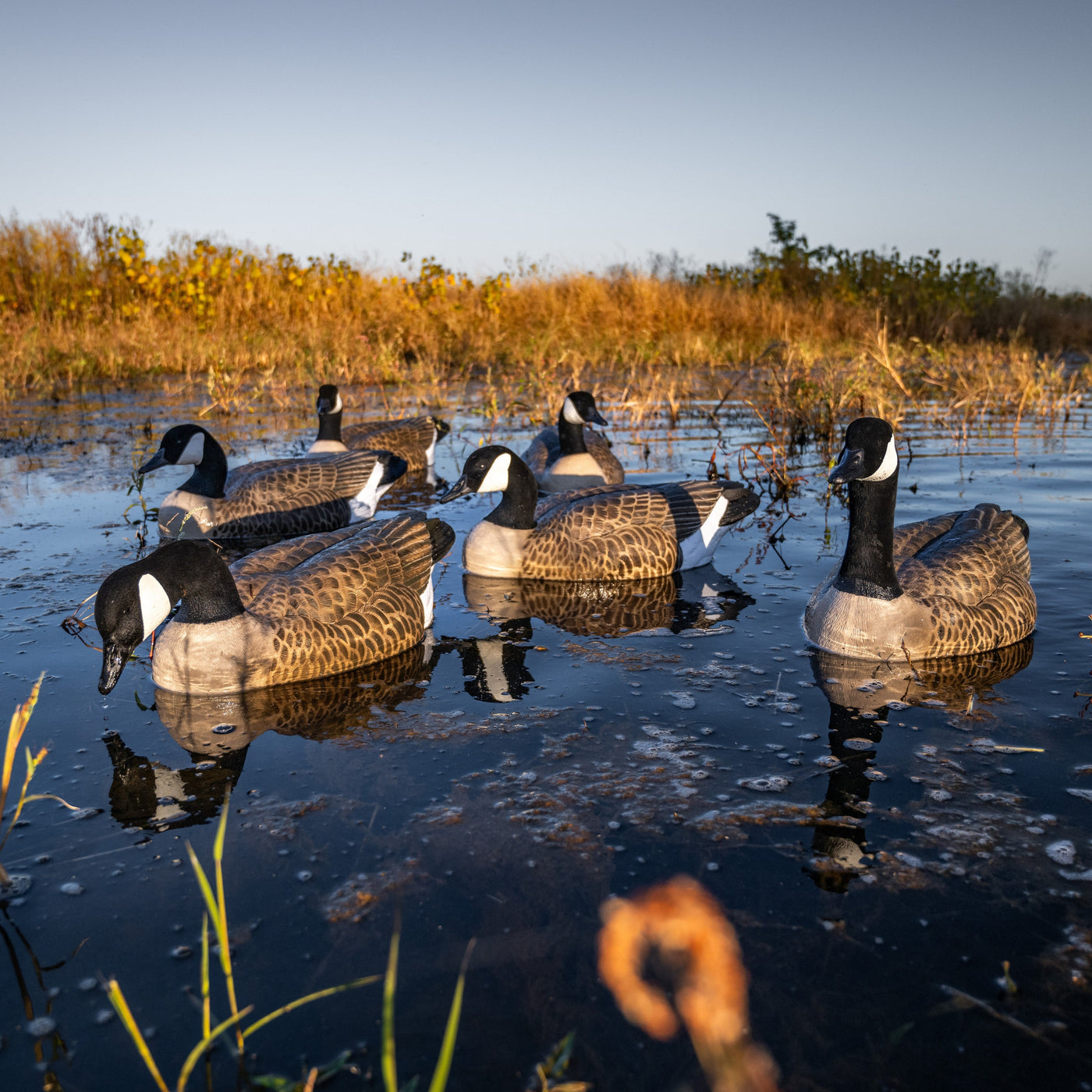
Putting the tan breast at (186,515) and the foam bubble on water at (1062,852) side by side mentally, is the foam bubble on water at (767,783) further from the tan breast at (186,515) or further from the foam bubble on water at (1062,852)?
the tan breast at (186,515)

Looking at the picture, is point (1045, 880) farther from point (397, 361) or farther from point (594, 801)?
point (397, 361)

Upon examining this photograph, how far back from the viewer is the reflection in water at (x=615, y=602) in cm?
660

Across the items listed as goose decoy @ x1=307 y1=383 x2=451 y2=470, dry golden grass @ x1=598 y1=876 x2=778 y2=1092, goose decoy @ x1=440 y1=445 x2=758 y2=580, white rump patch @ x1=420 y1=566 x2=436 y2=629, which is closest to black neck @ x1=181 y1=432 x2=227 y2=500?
goose decoy @ x1=307 y1=383 x2=451 y2=470

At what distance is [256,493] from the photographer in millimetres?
8992

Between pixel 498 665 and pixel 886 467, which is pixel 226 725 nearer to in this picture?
pixel 498 665

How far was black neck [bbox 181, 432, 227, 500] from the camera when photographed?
889 centimetres

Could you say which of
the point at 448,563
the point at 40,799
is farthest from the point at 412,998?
the point at 448,563

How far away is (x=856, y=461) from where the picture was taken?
546 centimetres

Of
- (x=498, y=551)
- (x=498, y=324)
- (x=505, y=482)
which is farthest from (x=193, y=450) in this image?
(x=498, y=324)

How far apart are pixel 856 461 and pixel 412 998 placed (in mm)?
3818

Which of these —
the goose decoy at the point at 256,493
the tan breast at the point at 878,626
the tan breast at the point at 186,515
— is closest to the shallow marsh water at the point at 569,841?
the tan breast at the point at 878,626

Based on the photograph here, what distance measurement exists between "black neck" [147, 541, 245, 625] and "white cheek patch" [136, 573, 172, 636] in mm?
38

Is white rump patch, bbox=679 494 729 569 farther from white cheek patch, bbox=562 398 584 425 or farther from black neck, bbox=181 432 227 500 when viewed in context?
black neck, bbox=181 432 227 500

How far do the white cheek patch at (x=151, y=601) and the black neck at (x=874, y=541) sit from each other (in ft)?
12.6
